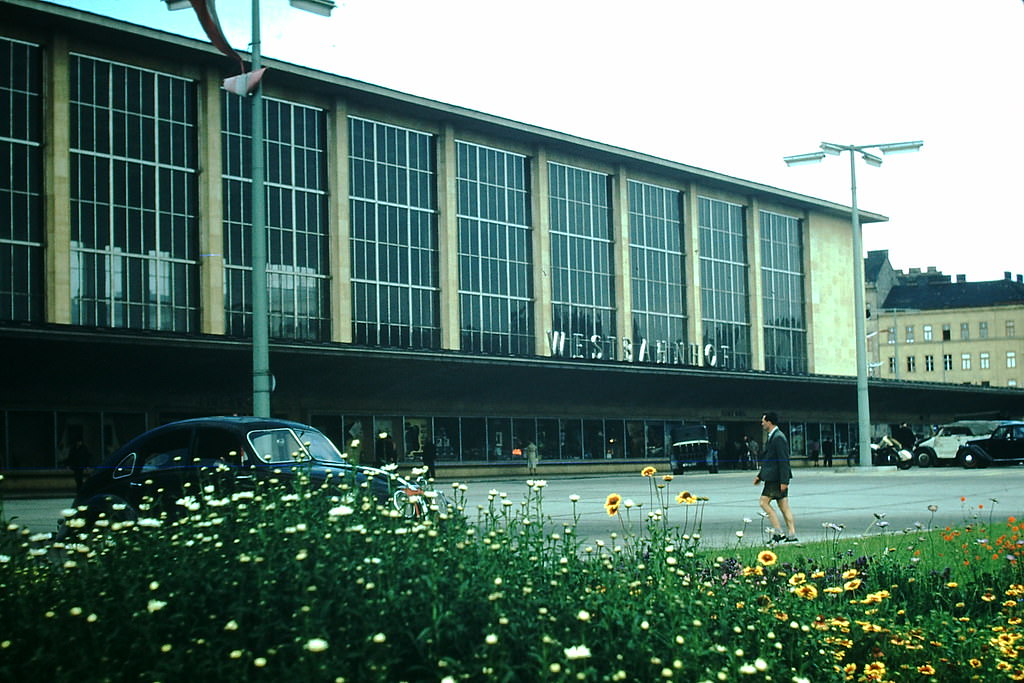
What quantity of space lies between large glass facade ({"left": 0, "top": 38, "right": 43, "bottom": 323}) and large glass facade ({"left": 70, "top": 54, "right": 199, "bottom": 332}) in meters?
1.20

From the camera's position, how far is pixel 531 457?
5622 centimetres

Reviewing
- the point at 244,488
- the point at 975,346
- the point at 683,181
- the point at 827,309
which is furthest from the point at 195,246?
the point at 975,346

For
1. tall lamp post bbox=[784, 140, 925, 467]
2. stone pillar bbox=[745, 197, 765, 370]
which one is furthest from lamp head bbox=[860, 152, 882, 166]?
stone pillar bbox=[745, 197, 765, 370]

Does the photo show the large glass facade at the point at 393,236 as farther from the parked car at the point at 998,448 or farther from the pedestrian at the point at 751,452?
the parked car at the point at 998,448

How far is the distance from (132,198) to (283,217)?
666 centimetres

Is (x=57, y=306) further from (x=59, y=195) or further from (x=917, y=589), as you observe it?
(x=917, y=589)

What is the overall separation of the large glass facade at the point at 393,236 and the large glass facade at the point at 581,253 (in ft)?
27.4

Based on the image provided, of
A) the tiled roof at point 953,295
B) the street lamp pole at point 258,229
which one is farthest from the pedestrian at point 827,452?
the tiled roof at point 953,295

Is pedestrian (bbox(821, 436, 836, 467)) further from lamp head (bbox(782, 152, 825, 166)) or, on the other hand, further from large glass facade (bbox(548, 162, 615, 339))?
lamp head (bbox(782, 152, 825, 166))

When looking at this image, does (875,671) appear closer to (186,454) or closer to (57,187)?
(186,454)

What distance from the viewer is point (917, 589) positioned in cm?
862

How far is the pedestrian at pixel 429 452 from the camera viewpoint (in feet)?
151

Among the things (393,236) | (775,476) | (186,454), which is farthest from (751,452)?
(186,454)

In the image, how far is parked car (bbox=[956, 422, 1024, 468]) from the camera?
50281 millimetres
